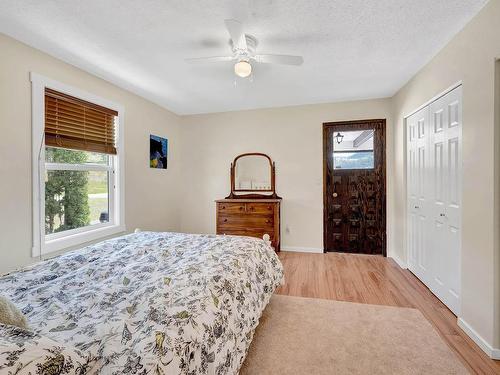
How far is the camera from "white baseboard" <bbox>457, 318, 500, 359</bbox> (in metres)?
1.75

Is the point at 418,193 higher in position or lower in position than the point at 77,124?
lower

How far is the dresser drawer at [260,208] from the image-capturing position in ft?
13.7

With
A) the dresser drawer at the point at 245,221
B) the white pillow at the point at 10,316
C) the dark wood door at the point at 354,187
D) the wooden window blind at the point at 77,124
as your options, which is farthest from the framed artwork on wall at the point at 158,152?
the white pillow at the point at 10,316

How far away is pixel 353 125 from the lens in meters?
4.20

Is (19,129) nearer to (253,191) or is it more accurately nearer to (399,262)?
(253,191)

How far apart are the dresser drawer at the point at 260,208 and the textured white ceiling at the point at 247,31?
1.83 m

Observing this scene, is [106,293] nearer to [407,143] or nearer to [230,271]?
[230,271]

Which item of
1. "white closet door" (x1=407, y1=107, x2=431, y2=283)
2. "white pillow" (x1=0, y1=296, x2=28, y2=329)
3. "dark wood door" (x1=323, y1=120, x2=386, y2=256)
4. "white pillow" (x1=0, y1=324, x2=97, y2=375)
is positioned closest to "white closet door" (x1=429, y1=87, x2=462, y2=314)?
"white closet door" (x1=407, y1=107, x2=431, y2=283)

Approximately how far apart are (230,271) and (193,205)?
11.3ft

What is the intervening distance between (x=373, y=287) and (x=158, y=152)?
3.66m

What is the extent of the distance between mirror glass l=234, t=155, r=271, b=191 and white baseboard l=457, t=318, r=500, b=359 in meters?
3.03

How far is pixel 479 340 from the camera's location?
6.14 ft

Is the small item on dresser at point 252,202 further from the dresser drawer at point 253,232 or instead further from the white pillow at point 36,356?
the white pillow at point 36,356

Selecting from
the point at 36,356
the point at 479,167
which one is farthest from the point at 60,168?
the point at 479,167
